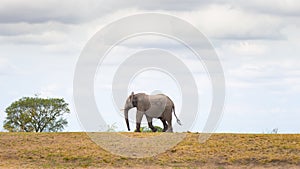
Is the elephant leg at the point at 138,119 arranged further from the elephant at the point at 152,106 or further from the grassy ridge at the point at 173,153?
the grassy ridge at the point at 173,153

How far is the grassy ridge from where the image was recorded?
2680 centimetres

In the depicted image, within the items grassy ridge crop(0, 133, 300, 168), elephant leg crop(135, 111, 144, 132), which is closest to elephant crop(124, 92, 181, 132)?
elephant leg crop(135, 111, 144, 132)

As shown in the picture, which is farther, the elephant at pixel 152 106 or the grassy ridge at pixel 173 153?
the elephant at pixel 152 106

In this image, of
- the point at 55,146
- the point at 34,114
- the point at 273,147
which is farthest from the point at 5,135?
the point at 34,114

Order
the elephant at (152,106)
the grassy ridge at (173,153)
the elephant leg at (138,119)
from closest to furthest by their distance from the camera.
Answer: the grassy ridge at (173,153)
the elephant leg at (138,119)
the elephant at (152,106)

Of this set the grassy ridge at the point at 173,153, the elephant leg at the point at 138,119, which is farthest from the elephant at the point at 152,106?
the grassy ridge at the point at 173,153

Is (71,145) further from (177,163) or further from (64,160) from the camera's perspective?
(177,163)

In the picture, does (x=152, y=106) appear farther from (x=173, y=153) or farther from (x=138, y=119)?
(x=173, y=153)

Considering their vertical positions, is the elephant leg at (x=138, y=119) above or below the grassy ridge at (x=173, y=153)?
above

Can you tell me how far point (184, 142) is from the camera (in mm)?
28625

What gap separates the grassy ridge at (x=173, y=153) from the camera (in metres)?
→ 26.8

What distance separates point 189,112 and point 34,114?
12.7 metres

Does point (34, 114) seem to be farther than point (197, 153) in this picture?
Yes

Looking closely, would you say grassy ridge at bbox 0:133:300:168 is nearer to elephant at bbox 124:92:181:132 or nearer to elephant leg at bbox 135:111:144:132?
elephant leg at bbox 135:111:144:132
